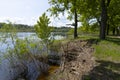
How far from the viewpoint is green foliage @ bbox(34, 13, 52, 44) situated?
19691mm

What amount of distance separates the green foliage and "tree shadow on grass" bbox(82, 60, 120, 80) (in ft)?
24.4

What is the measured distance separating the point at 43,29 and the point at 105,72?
1015 centimetres

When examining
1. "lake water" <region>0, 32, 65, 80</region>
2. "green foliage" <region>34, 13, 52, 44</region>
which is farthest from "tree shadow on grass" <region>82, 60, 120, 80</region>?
"green foliage" <region>34, 13, 52, 44</region>

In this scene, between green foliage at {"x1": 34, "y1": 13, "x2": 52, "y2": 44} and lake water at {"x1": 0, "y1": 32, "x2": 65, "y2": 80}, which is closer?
lake water at {"x1": 0, "y1": 32, "x2": 65, "y2": 80}

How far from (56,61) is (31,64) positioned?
10.7 ft

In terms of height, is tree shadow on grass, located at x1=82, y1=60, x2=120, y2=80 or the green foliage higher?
the green foliage

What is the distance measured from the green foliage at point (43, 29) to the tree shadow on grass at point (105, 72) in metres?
7.44

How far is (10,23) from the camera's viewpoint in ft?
53.3

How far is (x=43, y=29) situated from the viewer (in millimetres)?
20359

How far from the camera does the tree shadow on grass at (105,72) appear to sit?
10.3m

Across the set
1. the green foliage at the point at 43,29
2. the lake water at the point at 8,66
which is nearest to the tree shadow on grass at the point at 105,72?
the lake water at the point at 8,66

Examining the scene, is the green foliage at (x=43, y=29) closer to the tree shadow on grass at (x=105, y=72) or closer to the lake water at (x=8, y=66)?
the lake water at (x=8, y=66)

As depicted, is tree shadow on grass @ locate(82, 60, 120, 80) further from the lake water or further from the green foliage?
the green foliage

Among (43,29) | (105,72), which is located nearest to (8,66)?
(43,29)
